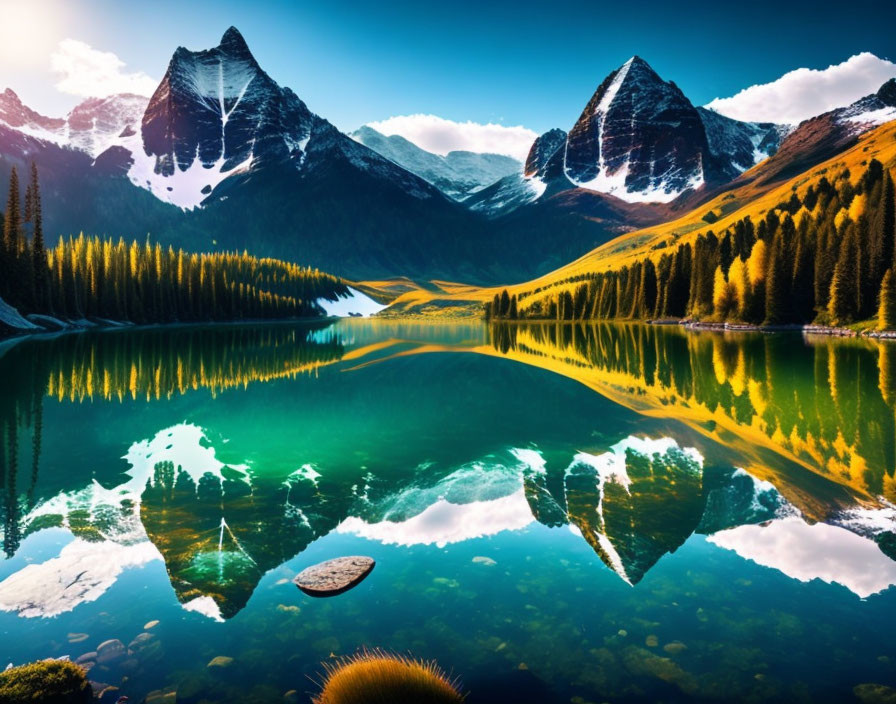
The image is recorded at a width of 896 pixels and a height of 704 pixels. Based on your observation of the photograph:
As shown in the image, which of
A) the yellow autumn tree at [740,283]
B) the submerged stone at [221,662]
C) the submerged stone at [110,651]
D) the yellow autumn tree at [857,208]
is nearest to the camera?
the submerged stone at [221,662]

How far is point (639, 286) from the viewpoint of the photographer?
169 meters

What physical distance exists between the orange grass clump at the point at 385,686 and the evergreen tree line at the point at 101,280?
126733mm

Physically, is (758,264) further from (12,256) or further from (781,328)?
(12,256)

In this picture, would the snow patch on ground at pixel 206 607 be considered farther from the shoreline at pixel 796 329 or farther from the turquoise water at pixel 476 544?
the shoreline at pixel 796 329

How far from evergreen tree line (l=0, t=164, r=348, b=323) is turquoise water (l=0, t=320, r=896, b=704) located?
94049 mm

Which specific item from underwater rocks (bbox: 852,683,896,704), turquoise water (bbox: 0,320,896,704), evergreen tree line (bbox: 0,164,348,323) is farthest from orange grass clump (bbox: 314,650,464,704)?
evergreen tree line (bbox: 0,164,348,323)

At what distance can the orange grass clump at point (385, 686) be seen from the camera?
7434 mm

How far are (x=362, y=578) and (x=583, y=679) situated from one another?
6.06 metres

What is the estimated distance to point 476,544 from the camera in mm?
15531

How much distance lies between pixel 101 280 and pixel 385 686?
161 m

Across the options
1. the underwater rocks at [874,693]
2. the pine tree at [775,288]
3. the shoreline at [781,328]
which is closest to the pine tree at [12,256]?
the underwater rocks at [874,693]

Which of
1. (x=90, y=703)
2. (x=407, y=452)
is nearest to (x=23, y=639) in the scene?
(x=90, y=703)

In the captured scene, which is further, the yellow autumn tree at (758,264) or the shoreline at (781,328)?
the yellow autumn tree at (758,264)

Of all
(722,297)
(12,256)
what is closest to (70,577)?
(12,256)
